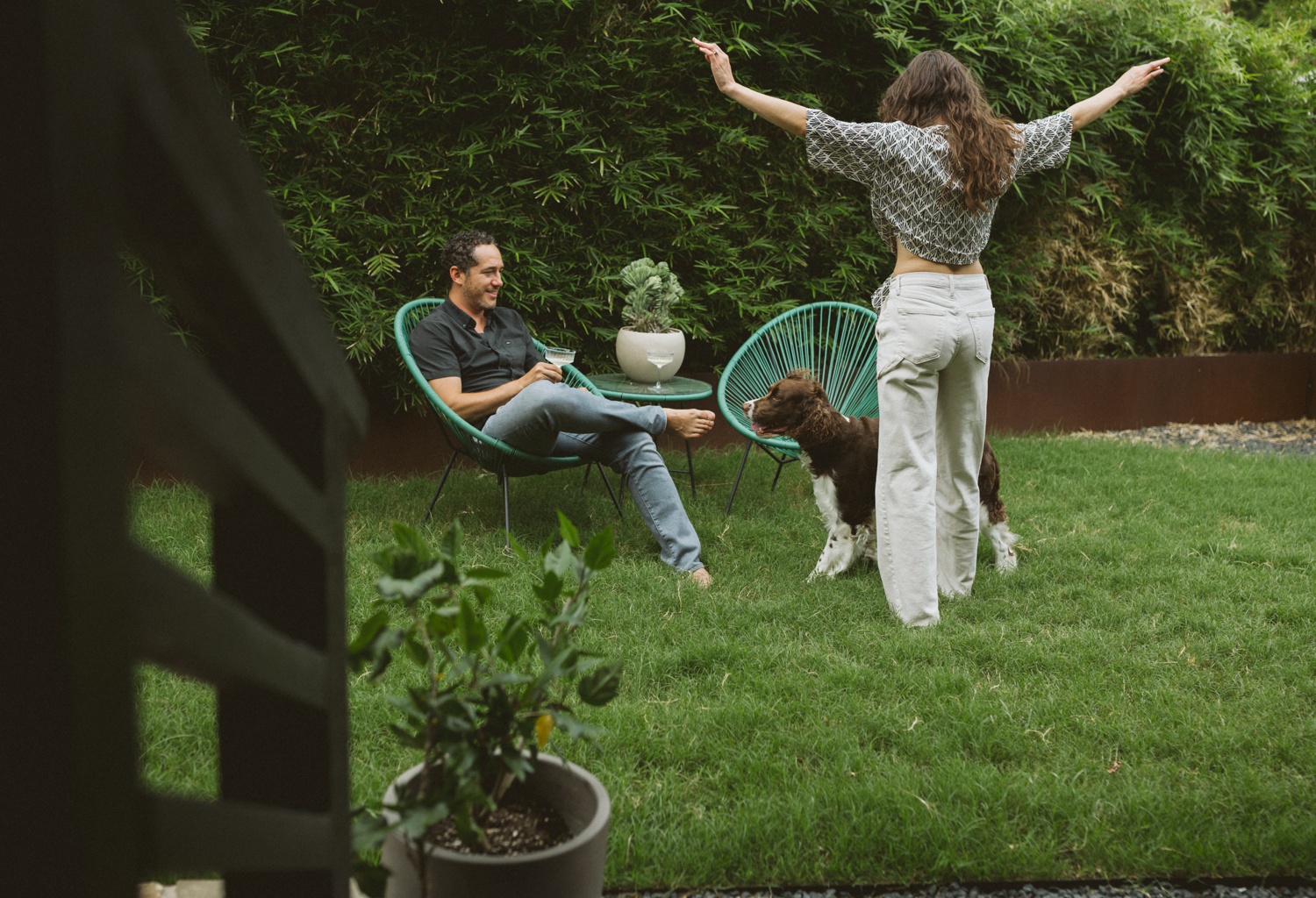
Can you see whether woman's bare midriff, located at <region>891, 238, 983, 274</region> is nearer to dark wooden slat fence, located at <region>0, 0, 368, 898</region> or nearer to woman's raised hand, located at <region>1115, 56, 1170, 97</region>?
woman's raised hand, located at <region>1115, 56, 1170, 97</region>

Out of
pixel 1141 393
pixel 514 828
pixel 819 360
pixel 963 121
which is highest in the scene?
pixel 963 121

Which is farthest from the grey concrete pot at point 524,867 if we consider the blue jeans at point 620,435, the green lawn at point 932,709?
the blue jeans at point 620,435

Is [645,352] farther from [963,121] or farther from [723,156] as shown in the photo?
[963,121]

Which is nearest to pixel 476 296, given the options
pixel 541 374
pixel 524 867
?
pixel 541 374

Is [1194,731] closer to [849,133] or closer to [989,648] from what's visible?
[989,648]

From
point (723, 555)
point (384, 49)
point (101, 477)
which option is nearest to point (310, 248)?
point (384, 49)

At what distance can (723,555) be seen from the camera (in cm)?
391

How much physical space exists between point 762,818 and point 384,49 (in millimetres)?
4354

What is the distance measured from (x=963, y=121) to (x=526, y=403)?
1803 mm

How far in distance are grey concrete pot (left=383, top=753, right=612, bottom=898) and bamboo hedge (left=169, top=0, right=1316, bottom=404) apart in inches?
153

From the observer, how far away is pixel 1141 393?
7.18 m

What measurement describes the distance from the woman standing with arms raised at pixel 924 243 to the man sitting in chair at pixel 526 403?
787mm

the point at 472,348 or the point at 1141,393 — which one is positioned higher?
the point at 472,348

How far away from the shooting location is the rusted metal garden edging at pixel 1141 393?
6746mm
